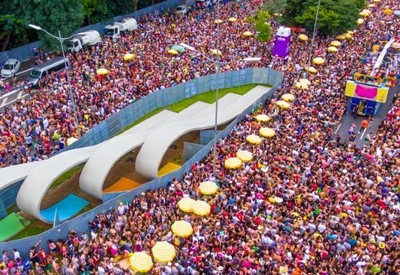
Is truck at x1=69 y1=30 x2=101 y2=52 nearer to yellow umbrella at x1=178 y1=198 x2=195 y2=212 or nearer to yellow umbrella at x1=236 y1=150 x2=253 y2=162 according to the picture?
yellow umbrella at x1=236 y1=150 x2=253 y2=162

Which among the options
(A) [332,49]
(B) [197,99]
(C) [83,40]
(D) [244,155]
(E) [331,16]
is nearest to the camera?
(D) [244,155]

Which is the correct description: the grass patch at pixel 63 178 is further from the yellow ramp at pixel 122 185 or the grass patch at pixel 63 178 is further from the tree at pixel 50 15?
the tree at pixel 50 15

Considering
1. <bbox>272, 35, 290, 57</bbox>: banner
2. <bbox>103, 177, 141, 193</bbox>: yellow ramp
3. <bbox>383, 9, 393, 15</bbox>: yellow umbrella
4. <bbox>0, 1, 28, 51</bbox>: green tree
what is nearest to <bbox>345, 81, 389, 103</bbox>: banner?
Result: <bbox>272, 35, 290, 57</bbox>: banner

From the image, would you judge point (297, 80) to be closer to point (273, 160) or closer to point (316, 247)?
point (273, 160)

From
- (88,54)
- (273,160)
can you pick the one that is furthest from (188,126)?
(88,54)

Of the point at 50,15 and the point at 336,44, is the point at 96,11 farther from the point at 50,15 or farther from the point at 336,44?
the point at 336,44

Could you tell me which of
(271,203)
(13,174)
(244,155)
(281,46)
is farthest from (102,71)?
(271,203)
